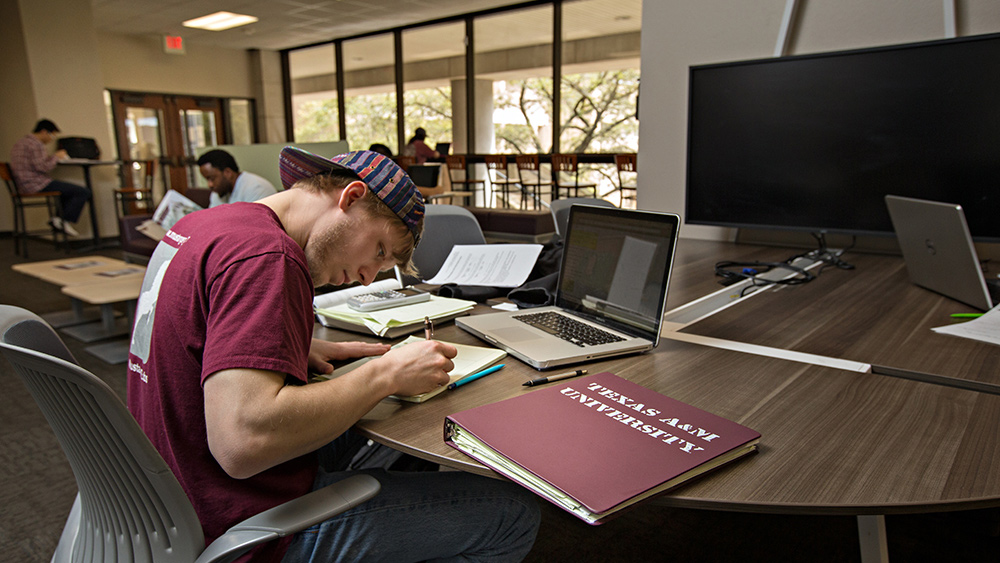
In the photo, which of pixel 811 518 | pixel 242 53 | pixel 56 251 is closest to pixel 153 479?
pixel 811 518

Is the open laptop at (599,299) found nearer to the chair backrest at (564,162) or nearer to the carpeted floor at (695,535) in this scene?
the carpeted floor at (695,535)

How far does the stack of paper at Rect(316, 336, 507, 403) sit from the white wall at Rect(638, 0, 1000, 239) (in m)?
2.08

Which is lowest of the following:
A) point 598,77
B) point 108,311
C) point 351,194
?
point 108,311

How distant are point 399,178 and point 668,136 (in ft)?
7.44

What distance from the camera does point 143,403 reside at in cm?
93

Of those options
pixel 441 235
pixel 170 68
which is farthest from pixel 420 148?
pixel 441 235

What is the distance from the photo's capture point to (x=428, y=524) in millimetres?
969

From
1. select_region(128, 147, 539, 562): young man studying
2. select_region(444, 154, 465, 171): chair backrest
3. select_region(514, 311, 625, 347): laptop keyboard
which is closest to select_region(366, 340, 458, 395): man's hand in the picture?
select_region(128, 147, 539, 562): young man studying

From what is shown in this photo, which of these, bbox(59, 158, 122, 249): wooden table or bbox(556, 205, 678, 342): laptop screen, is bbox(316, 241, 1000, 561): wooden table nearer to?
bbox(556, 205, 678, 342): laptop screen

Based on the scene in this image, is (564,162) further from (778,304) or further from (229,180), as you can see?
(778,304)

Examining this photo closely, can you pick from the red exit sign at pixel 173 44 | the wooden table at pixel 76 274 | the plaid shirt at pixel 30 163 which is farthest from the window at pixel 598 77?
the red exit sign at pixel 173 44

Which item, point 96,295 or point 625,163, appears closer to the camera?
point 96,295

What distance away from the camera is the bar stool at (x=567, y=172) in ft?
26.7

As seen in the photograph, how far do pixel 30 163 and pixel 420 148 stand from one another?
4825 mm
